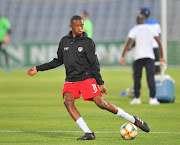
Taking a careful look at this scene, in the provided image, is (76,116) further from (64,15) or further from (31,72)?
(64,15)

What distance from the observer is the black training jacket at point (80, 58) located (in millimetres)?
7598

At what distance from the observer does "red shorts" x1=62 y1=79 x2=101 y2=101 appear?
7598 millimetres

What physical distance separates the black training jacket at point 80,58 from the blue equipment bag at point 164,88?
5659 millimetres

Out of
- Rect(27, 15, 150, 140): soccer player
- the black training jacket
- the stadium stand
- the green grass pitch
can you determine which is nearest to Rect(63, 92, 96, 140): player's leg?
Rect(27, 15, 150, 140): soccer player

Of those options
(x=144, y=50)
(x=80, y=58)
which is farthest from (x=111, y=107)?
(x=144, y=50)

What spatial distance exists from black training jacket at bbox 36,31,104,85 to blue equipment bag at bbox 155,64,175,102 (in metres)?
5.66

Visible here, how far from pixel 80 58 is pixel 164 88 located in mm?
5835

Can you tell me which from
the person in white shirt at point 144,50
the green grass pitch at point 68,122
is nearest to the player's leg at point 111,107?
the green grass pitch at point 68,122

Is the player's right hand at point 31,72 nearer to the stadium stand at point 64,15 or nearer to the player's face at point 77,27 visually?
the player's face at point 77,27

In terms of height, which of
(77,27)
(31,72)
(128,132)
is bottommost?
(128,132)

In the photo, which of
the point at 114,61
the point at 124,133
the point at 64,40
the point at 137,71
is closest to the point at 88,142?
the point at 124,133

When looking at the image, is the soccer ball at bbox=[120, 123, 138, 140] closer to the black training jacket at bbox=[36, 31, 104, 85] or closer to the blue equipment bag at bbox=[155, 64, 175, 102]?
the black training jacket at bbox=[36, 31, 104, 85]

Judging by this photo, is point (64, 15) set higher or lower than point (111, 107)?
lower

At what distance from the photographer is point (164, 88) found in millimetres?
13109
